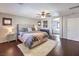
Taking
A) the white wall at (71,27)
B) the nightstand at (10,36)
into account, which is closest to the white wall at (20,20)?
the nightstand at (10,36)

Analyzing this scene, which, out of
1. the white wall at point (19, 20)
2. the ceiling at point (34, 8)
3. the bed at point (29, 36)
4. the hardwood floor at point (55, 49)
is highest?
the ceiling at point (34, 8)

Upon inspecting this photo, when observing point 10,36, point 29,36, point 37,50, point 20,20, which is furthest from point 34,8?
point 37,50

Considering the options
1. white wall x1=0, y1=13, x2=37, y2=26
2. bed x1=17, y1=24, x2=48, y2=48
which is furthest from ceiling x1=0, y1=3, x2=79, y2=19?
bed x1=17, y1=24, x2=48, y2=48

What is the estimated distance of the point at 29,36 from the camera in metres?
1.98

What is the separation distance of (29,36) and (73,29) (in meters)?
1.08

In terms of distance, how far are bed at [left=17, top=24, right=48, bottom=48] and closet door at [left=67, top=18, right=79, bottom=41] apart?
64 cm

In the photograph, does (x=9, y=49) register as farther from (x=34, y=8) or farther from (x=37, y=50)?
(x=34, y=8)

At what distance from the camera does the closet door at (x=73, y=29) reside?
80.4 inches

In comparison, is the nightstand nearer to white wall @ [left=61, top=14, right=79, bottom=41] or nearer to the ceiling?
the ceiling

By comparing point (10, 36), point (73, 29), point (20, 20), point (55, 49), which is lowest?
point (55, 49)

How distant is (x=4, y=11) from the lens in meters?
1.93

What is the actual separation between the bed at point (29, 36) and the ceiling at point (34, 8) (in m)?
0.34

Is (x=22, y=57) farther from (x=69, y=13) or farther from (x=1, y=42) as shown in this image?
(x=69, y=13)

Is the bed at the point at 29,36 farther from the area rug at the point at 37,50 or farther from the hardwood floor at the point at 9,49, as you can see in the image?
the hardwood floor at the point at 9,49
